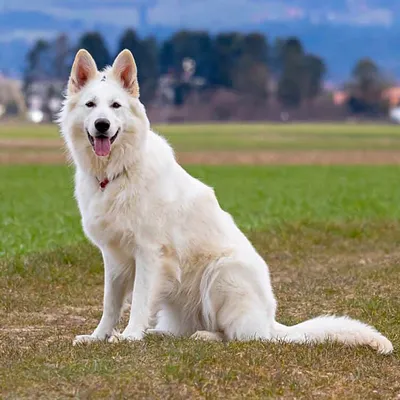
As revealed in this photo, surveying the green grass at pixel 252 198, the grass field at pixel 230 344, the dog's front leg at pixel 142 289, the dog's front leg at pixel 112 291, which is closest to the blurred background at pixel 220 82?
the green grass at pixel 252 198

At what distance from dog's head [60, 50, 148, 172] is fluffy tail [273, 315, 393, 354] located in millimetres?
1928

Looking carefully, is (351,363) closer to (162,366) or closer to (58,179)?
(162,366)

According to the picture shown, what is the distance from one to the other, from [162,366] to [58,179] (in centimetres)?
2708

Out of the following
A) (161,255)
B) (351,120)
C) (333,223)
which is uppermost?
(161,255)

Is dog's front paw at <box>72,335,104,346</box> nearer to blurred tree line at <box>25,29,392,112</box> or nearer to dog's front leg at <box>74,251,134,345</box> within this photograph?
dog's front leg at <box>74,251,134,345</box>

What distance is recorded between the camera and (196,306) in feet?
26.2

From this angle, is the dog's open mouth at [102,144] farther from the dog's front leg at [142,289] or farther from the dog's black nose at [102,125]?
the dog's front leg at [142,289]

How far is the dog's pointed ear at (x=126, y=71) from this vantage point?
7867 millimetres

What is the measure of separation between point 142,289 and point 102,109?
1432mm

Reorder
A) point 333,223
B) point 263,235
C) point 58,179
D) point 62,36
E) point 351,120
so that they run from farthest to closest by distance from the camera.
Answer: point 62,36 → point 351,120 → point 58,179 → point 333,223 → point 263,235

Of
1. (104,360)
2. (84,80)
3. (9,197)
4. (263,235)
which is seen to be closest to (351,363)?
(104,360)

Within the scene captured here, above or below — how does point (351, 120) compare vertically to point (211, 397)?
below

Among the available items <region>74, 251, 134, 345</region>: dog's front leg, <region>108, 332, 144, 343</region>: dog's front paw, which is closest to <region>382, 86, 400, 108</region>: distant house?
<region>74, 251, 134, 345</region>: dog's front leg

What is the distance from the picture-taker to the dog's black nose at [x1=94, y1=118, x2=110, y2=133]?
7574mm
